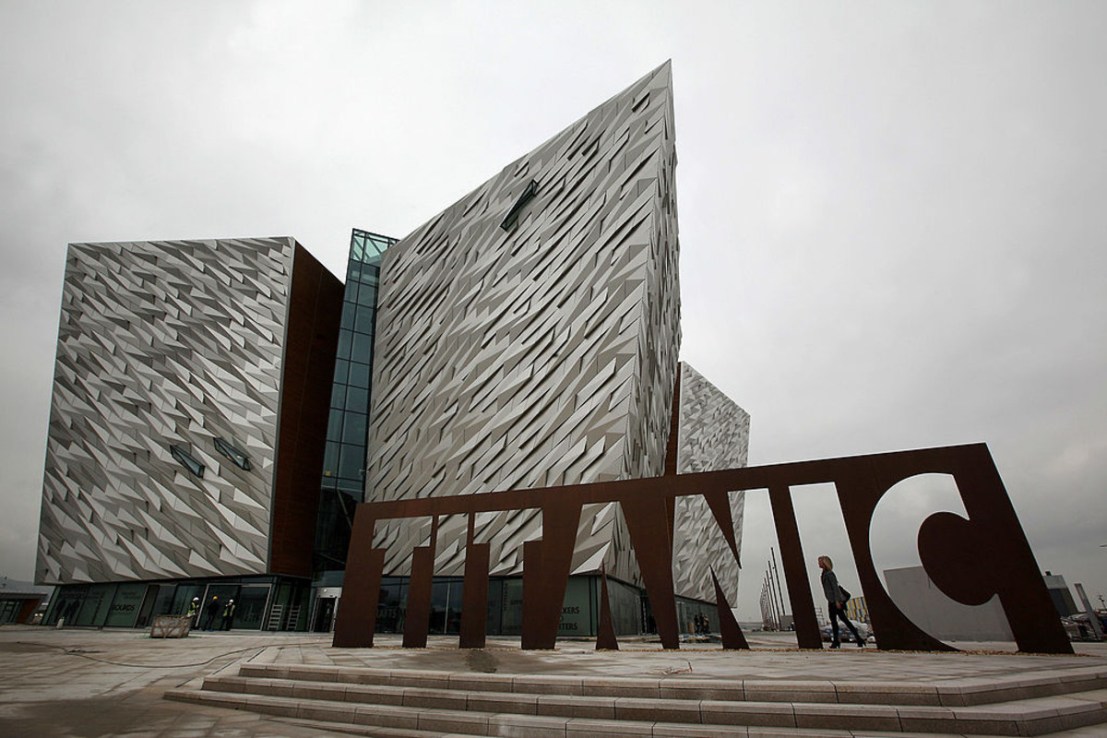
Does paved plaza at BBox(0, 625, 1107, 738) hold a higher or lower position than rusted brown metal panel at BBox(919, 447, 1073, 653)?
lower

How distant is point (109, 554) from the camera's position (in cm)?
2656

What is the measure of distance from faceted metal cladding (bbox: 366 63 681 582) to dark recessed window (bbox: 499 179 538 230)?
0.06 m

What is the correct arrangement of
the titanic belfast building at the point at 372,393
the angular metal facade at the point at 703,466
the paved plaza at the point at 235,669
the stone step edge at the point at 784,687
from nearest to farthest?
the stone step edge at the point at 784,687 → the paved plaza at the point at 235,669 → the titanic belfast building at the point at 372,393 → the angular metal facade at the point at 703,466

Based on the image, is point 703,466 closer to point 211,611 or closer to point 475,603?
point 211,611

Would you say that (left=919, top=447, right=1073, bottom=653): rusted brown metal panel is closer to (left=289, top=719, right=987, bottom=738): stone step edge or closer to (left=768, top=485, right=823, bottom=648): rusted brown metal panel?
(left=768, top=485, right=823, bottom=648): rusted brown metal panel

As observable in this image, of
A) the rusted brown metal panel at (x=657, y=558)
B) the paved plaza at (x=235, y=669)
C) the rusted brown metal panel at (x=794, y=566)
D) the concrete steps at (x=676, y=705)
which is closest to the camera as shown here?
the concrete steps at (x=676, y=705)

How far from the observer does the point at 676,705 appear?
4688 mm

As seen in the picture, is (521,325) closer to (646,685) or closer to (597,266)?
(597,266)

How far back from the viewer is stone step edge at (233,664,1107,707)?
4398 mm

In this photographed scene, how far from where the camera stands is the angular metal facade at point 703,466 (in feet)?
121

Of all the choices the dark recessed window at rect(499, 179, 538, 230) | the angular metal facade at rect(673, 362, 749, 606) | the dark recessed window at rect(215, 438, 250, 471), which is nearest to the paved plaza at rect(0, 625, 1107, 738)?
the dark recessed window at rect(215, 438, 250, 471)

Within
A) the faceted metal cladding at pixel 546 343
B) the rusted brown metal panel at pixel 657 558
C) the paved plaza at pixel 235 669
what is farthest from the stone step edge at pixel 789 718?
the faceted metal cladding at pixel 546 343

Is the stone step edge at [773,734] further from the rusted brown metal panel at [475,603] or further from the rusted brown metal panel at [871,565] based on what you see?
the rusted brown metal panel at [475,603]

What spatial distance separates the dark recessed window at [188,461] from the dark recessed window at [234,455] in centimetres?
114
